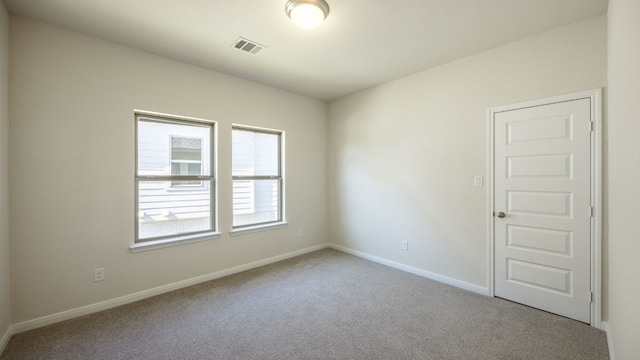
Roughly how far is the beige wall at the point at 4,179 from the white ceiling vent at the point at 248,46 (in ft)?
5.95

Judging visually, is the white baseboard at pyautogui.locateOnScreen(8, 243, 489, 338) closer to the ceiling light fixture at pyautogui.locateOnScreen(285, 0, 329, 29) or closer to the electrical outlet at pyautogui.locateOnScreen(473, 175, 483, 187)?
the electrical outlet at pyautogui.locateOnScreen(473, 175, 483, 187)

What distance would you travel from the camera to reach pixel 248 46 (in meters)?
2.80

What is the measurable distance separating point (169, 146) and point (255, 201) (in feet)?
4.62

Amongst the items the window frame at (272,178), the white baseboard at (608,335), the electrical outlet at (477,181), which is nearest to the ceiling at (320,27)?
the window frame at (272,178)

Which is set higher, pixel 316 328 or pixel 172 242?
pixel 172 242

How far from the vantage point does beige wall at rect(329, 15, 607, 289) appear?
247 centimetres

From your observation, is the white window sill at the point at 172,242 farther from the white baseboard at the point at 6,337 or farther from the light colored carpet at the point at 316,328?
the white baseboard at the point at 6,337

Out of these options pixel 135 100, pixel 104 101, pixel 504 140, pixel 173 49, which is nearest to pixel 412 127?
pixel 504 140

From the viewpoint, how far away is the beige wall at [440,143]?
2475mm

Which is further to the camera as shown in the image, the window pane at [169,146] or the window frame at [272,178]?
the window frame at [272,178]

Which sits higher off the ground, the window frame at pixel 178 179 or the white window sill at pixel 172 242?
the window frame at pixel 178 179

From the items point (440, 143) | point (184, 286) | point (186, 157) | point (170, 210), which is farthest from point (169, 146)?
point (440, 143)

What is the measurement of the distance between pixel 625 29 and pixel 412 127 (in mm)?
2205

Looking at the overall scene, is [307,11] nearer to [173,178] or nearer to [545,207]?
[173,178]
